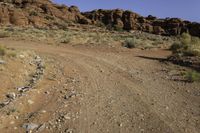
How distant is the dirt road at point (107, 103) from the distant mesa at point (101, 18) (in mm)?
43763

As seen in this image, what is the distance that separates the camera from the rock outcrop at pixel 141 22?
65.1 meters

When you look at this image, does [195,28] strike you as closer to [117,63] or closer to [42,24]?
[42,24]

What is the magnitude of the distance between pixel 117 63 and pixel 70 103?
7.83m

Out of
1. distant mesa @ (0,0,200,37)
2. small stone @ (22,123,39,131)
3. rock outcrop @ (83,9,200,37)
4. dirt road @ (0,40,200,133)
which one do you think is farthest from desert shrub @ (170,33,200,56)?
rock outcrop @ (83,9,200,37)

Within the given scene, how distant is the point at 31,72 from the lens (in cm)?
1362

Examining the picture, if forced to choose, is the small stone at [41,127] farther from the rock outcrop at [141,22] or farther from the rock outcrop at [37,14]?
the rock outcrop at [141,22]

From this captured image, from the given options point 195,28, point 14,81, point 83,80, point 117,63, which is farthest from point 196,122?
point 195,28

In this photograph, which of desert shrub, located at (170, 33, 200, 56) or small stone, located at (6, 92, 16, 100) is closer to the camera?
small stone, located at (6, 92, 16, 100)

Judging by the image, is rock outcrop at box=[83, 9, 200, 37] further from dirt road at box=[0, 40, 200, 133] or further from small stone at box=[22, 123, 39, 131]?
small stone at box=[22, 123, 39, 131]

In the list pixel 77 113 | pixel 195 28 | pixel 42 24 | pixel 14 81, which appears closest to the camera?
pixel 77 113

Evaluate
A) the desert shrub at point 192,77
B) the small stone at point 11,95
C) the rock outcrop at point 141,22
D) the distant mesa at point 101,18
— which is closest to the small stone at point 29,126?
the small stone at point 11,95

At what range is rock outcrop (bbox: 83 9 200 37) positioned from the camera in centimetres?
6506

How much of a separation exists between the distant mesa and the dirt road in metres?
43.8

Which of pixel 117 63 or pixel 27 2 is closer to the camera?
pixel 117 63
